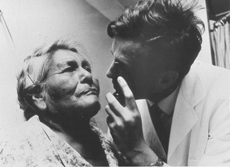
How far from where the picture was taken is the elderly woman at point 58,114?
4.27 ft

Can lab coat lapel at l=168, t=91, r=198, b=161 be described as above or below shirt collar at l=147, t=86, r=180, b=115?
below

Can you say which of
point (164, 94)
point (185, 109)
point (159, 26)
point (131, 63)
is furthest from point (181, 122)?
point (159, 26)

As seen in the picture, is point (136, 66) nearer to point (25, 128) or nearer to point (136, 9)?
point (136, 9)

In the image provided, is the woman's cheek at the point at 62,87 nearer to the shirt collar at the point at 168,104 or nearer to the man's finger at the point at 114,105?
the man's finger at the point at 114,105

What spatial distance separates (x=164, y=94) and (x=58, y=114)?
1.94 feet

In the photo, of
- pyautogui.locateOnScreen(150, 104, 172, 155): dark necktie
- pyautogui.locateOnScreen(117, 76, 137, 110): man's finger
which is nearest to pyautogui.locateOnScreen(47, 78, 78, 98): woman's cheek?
pyautogui.locateOnScreen(117, 76, 137, 110): man's finger

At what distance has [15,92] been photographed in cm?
131

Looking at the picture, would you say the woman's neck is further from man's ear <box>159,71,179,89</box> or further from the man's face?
man's ear <box>159,71,179,89</box>

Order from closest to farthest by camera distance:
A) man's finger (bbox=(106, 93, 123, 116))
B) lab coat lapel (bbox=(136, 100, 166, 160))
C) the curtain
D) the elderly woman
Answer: the elderly woman, man's finger (bbox=(106, 93, 123, 116)), lab coat lapel (bbox=(136, 100, 166, 160)), the curtain

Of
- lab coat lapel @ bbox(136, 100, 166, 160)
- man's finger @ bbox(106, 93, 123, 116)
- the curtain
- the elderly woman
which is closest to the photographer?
the elderly woman

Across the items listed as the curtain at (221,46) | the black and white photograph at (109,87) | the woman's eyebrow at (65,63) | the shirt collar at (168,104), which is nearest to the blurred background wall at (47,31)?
the black and white photograph at (109,87)

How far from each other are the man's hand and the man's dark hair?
0.29 meters

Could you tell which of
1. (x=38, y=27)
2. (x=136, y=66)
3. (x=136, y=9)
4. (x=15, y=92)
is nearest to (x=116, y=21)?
(x=136, y=9)

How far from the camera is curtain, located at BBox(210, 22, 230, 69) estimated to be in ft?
5.71
